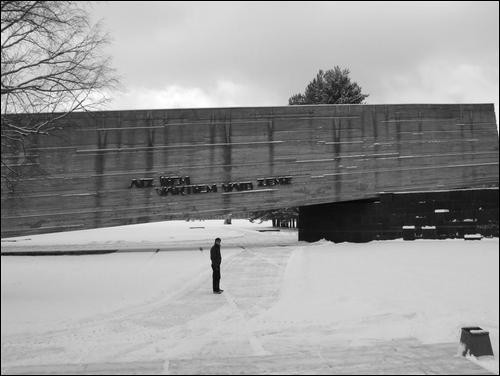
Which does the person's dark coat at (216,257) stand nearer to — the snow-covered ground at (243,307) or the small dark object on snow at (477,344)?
the snow-covered ground at (243,307)

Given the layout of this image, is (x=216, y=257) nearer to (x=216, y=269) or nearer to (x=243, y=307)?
(x=216, y=269)

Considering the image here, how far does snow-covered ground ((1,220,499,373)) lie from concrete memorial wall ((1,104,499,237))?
5.45 meters

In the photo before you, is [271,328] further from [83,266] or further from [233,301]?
[83,266]

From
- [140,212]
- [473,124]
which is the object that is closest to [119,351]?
[140,212]

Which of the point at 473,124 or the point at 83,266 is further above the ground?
the point at 473,124

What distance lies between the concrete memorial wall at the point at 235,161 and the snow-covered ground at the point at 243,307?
5.45m

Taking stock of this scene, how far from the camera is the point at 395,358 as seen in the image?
6383 mm

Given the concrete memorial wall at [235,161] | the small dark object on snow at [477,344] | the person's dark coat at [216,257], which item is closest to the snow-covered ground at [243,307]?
the small dark object on snow at [477,344]

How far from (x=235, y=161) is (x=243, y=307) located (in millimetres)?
13690

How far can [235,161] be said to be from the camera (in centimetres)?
2320

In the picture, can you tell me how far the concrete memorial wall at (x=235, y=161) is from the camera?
21.8 m

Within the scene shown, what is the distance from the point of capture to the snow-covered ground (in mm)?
7391

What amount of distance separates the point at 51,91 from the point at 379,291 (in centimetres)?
883

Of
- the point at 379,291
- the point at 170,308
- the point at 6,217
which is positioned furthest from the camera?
the point at 6,217
